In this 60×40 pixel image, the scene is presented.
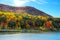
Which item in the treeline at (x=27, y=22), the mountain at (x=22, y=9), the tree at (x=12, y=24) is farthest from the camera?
the mountain at (x=22, y=9)

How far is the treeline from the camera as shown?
697 inches

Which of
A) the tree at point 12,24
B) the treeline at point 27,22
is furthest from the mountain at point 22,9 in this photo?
the tree at point 12,24

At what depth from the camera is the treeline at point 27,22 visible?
17703 mm

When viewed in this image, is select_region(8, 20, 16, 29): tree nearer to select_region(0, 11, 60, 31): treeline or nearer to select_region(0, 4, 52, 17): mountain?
select_region(0, 11, 60, 31): treeline

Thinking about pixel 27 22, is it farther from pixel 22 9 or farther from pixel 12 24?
pixel 22 9

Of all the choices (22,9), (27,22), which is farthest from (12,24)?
(22,9)

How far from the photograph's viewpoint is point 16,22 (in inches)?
712

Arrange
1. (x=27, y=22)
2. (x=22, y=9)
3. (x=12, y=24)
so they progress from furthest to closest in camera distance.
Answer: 1. (x=22, y=9)
2. (x=27, y=22)
3. (x=12, y=24)

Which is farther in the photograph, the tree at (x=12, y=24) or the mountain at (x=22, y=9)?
the mountain at (x=22, y=9)

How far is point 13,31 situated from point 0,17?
177 cm

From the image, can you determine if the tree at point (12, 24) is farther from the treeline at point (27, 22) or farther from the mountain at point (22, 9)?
the mountain at point (22, 9)

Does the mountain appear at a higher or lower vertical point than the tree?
higher

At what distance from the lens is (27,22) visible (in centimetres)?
1795

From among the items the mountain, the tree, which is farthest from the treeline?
the mountain
